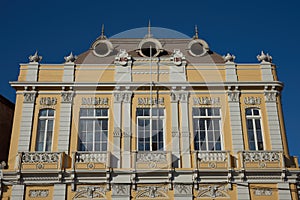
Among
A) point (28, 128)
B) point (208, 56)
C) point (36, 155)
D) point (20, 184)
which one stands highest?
point (208, 56)

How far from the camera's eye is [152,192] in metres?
19.8

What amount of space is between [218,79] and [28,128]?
11.2m

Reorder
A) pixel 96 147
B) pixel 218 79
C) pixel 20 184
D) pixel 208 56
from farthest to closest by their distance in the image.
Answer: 1. pixel 208 56
2. pixel 218 79
3. pixel 96 147
4. pixel 20 184

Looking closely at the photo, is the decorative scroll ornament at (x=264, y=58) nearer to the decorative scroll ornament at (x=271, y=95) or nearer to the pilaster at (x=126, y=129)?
the decorative scroll ornament at (x=271, y=95)

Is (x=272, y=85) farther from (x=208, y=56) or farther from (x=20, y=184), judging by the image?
(x=20, y=184)

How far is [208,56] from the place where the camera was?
24406 millimetres

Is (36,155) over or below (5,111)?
below

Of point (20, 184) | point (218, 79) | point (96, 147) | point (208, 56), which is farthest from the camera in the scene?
point (208, 56)

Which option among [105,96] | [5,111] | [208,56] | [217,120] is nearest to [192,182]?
[217,120]

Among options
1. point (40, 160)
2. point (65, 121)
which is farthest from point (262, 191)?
point (40, 160)

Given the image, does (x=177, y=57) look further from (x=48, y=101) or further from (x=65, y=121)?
(x=48, y=101)

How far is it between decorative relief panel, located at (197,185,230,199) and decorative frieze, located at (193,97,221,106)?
4.87 m

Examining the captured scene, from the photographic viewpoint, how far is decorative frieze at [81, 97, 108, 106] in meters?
22.2

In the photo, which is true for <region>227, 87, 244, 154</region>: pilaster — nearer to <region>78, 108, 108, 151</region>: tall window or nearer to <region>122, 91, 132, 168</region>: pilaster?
<region>122, 91, 132, 168</region>: pilaster
